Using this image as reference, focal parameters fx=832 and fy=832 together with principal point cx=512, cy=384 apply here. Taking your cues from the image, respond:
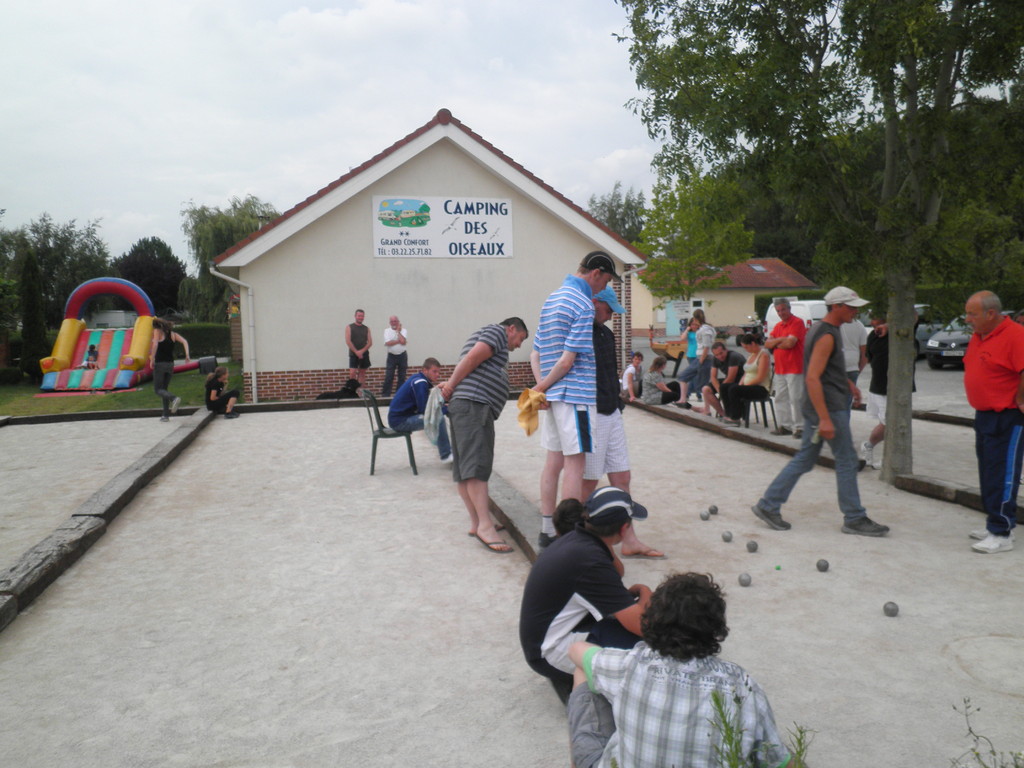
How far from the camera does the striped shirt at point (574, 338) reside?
5.46 meters

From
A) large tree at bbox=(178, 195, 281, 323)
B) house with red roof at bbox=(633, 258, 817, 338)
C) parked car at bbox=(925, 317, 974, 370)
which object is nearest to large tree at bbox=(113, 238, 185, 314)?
large tree at bbox=(178, 195, 281, 323)

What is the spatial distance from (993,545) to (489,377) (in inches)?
148

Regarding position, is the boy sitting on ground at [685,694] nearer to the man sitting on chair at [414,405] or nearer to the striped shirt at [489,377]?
the striped shirt at [489,377]

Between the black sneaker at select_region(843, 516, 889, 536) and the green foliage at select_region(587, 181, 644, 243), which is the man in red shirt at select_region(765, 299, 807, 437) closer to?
the black sneaker at select_region(843, 516, 889, 536)

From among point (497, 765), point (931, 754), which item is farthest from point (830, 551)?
point (497, 765)

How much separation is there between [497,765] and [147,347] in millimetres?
21465

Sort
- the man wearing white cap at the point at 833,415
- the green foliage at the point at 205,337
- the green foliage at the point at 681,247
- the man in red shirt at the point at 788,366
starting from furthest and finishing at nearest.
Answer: the green foliage at the point at 681,247 → the green foliage at the point at 205,337 → the man in red shirt at the point at 788,366 → the man wearing white cap at the point at 833,415

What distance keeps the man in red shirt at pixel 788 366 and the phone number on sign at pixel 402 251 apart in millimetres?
8910

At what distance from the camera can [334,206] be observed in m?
16.8

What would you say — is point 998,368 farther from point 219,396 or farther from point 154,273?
point 154,273

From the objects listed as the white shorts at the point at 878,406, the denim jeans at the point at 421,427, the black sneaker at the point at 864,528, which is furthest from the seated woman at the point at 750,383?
the black sneaker at the point at 864,528

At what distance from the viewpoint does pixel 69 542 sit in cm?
614

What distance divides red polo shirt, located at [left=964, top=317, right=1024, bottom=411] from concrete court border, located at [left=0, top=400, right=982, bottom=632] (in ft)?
4.93

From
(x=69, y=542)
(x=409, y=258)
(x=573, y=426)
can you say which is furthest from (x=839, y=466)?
(x=409, y=258)
